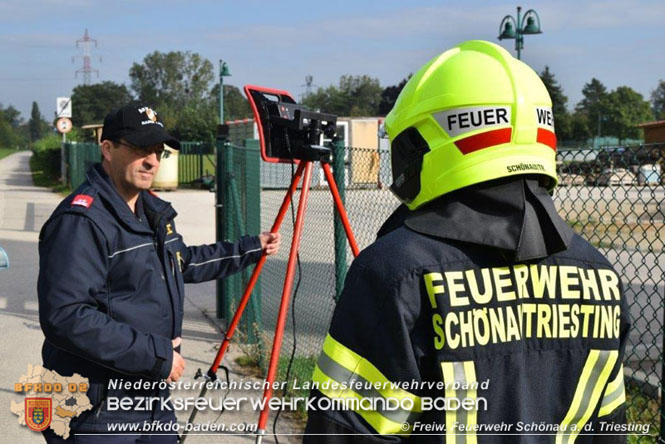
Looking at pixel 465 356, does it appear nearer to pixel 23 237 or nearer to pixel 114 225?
pixel 114 225

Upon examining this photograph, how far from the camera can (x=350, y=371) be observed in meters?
1.39

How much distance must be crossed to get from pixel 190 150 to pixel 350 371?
34509 mm

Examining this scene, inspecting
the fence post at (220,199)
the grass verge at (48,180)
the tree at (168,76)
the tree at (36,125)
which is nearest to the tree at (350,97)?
the tree at (168,76)

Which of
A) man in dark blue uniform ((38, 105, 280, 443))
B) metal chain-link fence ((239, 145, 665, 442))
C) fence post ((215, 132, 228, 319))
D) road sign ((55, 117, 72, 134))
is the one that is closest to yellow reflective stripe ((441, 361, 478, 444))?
man in dark blue uniform ((38, 105, 280, 443))

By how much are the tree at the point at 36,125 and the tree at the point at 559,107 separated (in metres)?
122

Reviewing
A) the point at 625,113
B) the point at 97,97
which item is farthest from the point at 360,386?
the point at 97,97

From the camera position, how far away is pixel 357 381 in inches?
54.7

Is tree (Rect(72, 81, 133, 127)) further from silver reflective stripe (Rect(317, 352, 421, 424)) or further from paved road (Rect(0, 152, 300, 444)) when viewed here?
silver reflective stripe (Rect(317, 352, 421, 424))

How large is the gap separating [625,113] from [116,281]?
91.8 m

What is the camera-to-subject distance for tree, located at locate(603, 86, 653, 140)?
86.1m

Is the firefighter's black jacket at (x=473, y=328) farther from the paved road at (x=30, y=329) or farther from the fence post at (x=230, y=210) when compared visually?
the fence post at (x=230, y=210)

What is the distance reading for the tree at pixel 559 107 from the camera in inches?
2910

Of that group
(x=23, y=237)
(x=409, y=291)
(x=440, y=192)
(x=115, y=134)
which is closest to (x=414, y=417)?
(x=409, y=291)

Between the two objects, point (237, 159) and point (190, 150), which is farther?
point (190, 150)
